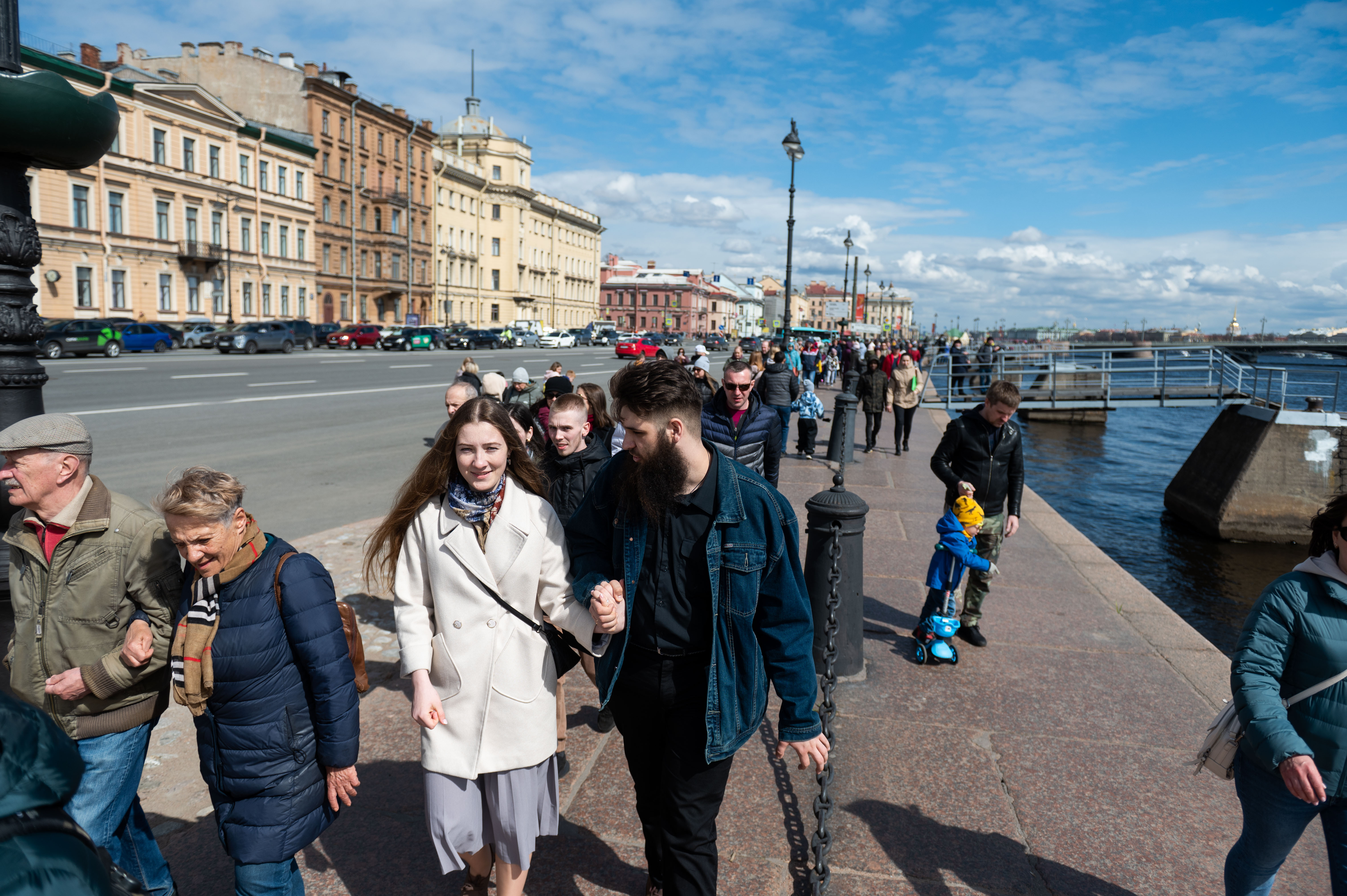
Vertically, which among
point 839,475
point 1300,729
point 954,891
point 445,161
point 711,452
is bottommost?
point 954,891

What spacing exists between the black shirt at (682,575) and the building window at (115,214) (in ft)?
152

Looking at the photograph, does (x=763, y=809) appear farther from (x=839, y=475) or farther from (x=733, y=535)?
(x=839, y=475)

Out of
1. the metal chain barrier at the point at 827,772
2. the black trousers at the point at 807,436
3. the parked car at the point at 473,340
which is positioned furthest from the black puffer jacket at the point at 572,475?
the parked car at the point at 473,340

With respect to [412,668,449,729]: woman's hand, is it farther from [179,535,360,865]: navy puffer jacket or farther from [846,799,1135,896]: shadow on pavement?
[846,799,1135,896]: shadow on pavement

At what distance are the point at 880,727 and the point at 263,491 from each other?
7.53 meters

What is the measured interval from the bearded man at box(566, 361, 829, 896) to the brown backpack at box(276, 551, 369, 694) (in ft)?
2.24

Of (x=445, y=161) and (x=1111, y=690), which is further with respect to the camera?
(x=445, y=161)

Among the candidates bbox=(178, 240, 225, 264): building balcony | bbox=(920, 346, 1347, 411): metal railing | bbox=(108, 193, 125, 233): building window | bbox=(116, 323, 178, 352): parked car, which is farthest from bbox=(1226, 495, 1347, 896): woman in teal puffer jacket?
bbox=(178, 240, 225, 264): building balcony

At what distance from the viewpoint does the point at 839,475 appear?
5.12 meters

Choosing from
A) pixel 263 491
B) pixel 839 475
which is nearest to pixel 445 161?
pixel 263 491

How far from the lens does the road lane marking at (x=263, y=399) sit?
47.5 feet

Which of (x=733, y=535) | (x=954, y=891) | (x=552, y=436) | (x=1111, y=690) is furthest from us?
(x=1111, y=690)

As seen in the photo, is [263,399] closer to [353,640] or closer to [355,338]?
[353,640]

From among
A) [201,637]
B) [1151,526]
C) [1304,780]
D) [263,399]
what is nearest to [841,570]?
[1304,780]
